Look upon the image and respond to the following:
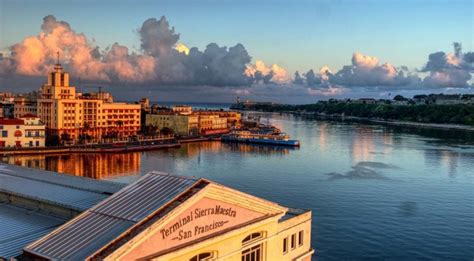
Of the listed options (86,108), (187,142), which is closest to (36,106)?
(86,108)

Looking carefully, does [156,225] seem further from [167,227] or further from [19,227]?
[19,227]

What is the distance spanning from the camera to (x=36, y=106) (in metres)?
63.6

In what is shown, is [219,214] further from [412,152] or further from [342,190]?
[412,152]

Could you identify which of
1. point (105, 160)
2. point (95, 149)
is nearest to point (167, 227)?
point (105, 160)

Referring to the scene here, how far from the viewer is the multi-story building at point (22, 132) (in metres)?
50.9

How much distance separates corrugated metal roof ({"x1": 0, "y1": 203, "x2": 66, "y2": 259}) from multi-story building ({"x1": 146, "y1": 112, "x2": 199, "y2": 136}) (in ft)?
213

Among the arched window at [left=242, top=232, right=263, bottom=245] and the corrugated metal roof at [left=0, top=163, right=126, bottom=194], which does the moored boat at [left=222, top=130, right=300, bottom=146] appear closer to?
the corrugated metal roof at [left=0, top=163, right=126, bottom=194]

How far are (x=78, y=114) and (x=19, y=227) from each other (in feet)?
174

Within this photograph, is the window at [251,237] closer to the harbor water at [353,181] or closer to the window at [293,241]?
the window at [293,241]

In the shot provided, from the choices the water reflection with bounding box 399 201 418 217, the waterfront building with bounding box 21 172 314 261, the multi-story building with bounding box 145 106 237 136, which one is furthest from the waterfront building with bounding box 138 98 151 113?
the waterfront building with bounding box 21 172 314 261

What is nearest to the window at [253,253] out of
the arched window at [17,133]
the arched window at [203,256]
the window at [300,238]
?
the arched window at [203,256]

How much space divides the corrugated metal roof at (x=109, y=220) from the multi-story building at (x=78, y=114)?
2091 inches

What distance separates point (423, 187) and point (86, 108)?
45.7m

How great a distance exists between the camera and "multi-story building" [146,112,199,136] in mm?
79250
